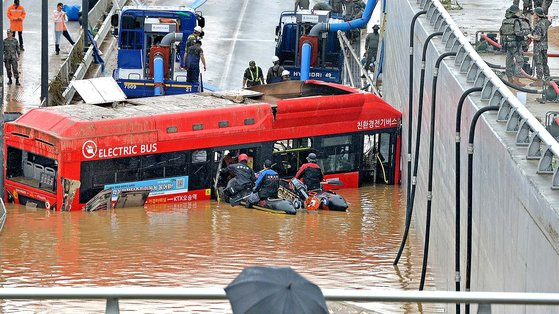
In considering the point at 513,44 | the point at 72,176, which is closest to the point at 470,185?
the point at 513,44

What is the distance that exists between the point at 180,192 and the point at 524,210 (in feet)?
44.2

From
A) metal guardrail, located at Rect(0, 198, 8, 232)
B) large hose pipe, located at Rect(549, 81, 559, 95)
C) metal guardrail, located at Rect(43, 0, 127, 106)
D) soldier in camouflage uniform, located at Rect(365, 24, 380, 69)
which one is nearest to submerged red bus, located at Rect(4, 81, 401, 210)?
metal guardrail, located at Rect(0, 198, 8, 232)

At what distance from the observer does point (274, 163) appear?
2656 cm

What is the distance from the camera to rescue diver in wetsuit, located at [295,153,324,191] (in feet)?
83.4

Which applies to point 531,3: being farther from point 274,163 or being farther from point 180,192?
point 180,192

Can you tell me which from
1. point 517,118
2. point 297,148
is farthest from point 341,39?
point 517,118

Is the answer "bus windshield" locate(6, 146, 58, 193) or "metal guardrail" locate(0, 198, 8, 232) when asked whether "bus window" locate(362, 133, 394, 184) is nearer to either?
"bus windshield" locate(6, 146, 58, 193)

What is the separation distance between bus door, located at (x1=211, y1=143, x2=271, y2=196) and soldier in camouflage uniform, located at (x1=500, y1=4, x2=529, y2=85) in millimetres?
6566

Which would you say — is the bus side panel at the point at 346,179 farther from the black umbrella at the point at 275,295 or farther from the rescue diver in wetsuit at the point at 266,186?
the black umbrella at the point at 275,295

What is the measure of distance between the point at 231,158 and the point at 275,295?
64.5 feet

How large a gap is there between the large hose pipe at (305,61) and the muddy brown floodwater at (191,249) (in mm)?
11030

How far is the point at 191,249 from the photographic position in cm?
2141

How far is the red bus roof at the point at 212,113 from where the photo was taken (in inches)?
950

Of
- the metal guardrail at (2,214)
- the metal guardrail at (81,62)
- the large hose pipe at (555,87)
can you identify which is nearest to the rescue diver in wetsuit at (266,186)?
the metal guardrail at (2,214)
